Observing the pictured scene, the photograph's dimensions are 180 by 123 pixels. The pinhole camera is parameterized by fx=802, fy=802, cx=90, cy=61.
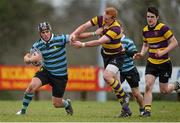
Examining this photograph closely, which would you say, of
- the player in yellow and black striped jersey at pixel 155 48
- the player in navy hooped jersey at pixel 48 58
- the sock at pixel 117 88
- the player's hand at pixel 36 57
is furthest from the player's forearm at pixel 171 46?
the player's hand at pixel 36 57

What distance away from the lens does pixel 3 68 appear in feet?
104

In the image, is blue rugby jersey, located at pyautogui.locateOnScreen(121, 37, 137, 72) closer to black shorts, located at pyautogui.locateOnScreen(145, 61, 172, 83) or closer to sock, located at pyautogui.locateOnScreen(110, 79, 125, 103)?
black shorts, located at pyautogui.locateOnScreen(145, 61, 172, 83)

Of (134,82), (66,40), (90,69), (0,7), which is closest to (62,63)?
(66,40)

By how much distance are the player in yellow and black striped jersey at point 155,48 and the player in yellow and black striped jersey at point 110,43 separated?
1.92 ft

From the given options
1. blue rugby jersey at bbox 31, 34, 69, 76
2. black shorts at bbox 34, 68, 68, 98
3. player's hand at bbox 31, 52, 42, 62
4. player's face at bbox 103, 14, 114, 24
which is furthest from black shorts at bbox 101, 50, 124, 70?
player's hand at bbox 31, 52, 42, 62

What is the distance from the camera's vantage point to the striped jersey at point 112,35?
56.2 feet

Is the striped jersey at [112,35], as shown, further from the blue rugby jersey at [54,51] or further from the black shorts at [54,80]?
the black shorts at [54,80]

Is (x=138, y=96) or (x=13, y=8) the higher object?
(x=13, y=8)

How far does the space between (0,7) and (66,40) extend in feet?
90.9

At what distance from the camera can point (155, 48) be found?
17.8 m

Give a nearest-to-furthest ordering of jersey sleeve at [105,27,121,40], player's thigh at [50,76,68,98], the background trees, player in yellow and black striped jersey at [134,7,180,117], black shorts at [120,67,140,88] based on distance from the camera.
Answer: jersey sleeve at [105,27,121,40]
player in yellow and black striped jersey at [134,7,180,117]
player's thigh at [50,76,68,98]
black shorts at [120,67,140,88]
the background trees

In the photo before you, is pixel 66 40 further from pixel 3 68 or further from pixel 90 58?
pixel 90 58

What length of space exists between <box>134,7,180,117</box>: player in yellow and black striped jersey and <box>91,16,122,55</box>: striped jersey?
28.4 inches

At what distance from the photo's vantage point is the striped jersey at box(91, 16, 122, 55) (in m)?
17.1
